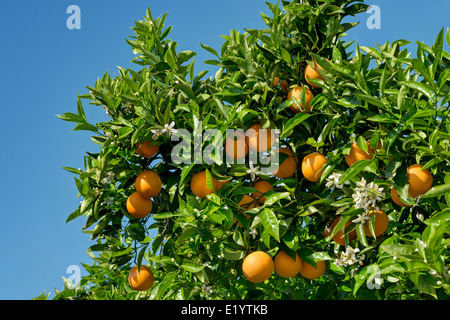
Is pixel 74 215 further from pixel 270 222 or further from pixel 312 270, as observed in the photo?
pixel 312 270

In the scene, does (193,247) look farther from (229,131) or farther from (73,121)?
(73,121)

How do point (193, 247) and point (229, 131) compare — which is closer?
point (229, 131)

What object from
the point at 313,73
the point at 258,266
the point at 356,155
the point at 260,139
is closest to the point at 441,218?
the point at 356,155

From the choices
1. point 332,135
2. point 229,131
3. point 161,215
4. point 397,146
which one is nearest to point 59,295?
point 161,215

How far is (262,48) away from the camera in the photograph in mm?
3160

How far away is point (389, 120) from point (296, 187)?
796mm

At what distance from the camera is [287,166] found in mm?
3152

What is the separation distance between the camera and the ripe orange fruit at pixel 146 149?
3.23m

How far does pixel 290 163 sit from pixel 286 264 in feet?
2.18

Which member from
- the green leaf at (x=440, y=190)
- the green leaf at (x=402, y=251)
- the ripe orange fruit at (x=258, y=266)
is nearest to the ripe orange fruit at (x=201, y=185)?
the ripe orange fruit at (x=258, y=266)

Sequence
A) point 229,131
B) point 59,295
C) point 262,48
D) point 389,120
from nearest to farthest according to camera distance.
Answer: point 389,120, point 229,131, point 262,48, point 59,295

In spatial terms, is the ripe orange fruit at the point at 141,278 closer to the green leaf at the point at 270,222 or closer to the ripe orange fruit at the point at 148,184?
the ripe orange fruit at the point at 148,184

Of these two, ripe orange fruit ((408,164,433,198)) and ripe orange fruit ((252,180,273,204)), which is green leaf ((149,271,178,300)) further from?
ripe orange fruit ((408,164,433,198))

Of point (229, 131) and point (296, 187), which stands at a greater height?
point (229, 131)
